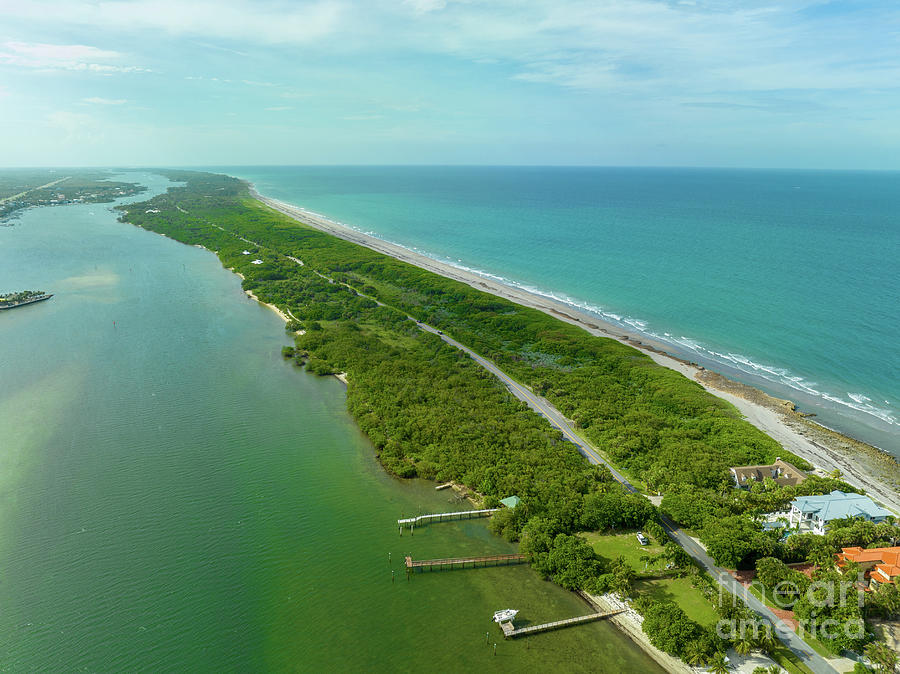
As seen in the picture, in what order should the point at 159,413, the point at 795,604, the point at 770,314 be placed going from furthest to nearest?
1. the point at 770,314
2. the point at 159,413
3. the point at 795,604

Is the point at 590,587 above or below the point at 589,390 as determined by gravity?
below

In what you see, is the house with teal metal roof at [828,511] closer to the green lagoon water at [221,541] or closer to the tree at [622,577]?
the tree at [622,577]

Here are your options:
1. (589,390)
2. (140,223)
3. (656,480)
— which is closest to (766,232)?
(589,390)

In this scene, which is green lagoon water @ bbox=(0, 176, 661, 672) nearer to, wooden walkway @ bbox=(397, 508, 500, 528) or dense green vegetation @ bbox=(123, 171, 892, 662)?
wooden walkway @ bbox=(397, 508, 500, 528)

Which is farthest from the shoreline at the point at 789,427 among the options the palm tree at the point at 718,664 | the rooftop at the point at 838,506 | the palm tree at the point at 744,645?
the palm tree at the point at 718,664

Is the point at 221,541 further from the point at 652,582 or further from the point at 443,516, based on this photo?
the point at 652,582

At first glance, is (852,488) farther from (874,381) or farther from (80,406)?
(80,406)

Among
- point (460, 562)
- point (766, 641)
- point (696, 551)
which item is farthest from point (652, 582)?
point (460, 562)
